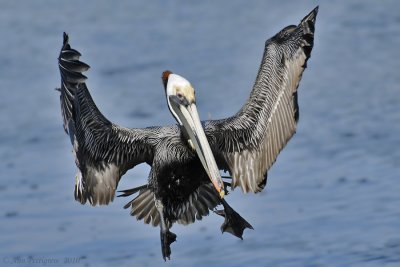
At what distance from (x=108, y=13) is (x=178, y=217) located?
6.44 meters

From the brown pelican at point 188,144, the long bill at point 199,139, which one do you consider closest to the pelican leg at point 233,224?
the brown pelican at point 188,144

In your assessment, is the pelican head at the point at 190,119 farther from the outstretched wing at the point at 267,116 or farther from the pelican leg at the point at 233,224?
the pelican leg at the point at 233,224

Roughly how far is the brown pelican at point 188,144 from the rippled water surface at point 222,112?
1.37ft

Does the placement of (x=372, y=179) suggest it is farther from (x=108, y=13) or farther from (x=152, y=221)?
(x=108, y=13)

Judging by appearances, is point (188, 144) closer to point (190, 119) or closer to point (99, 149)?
point (190, 119)

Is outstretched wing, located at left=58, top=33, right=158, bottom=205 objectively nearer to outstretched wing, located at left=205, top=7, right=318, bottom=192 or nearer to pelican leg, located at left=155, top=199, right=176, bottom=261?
pelican leg, located at left=155, top=199, right=176, bottom=261

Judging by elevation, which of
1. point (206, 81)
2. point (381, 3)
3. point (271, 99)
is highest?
point (381, 3)

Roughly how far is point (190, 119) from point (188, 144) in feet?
1.45

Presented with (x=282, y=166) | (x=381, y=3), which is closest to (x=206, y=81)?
(x=282, y=166)

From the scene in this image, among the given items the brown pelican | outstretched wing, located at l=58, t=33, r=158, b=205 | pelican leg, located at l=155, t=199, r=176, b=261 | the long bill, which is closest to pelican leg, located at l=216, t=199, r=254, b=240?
the brown pelican

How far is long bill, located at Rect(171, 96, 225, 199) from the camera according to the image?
30.9ft

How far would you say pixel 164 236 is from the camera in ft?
33.1

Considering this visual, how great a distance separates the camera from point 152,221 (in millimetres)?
10664

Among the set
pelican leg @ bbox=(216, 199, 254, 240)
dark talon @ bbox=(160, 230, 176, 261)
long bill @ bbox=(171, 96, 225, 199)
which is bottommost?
dark talon @ bbox=(160, 230, 176, 261)
